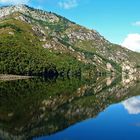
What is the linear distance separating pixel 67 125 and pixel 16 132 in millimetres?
14295

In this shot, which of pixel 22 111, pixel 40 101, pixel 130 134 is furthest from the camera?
pixel 40 101

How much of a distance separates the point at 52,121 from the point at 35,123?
213 inches

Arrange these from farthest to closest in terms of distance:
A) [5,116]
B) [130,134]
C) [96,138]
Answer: [5,116] < [130,134] < [96,138]

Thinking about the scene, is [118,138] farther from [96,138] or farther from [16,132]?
[16,132]

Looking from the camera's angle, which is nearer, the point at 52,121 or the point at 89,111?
the point at 52,121

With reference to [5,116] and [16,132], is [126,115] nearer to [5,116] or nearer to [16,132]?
[5,116]

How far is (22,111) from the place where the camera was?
92.6 metres

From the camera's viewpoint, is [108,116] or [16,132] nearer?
[16,132]

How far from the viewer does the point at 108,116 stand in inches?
3681

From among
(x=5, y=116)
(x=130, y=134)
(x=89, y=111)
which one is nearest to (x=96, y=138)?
(x=130, y=134)

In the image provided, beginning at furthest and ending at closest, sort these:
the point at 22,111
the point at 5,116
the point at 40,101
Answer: the point at 40,101 < the point at 22,111 < the point at 5,116

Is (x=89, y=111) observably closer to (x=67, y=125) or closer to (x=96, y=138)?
(x=67, y=125)

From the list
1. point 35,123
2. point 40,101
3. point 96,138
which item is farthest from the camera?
point 40,101

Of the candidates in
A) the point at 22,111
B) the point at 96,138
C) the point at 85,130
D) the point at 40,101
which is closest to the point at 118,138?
the point at 96,138
